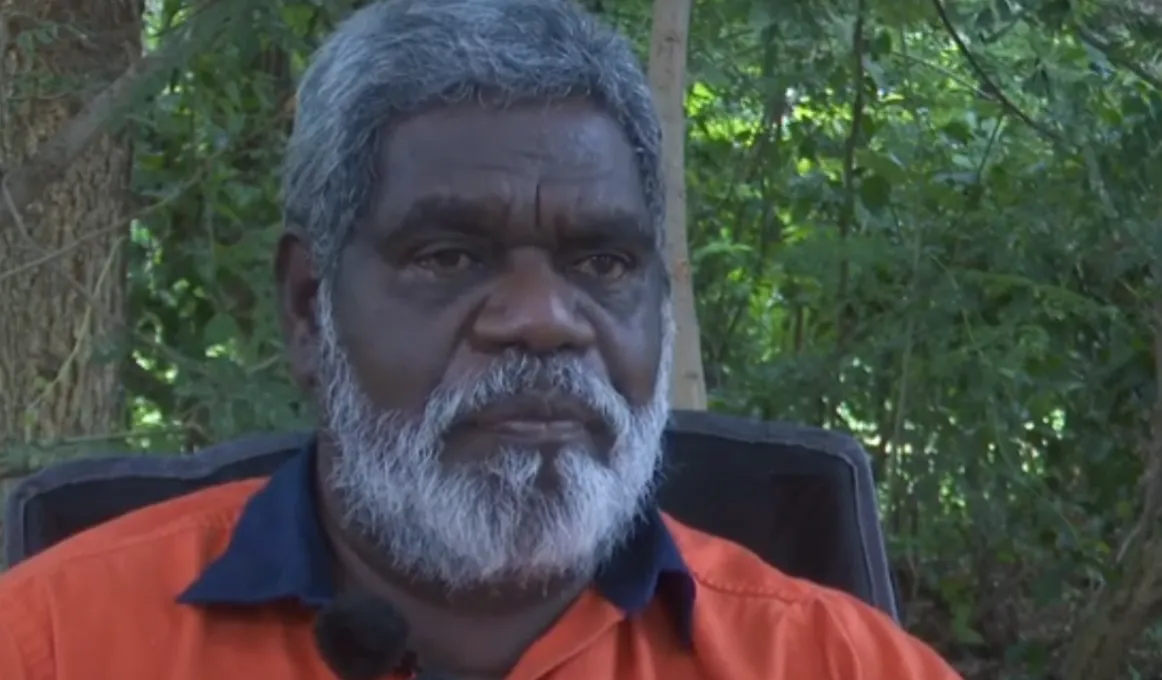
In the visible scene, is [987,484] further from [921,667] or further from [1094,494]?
[921,667]

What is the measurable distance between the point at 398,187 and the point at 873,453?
2.76 m

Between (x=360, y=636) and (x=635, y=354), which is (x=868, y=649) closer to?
(x=635, y=354)

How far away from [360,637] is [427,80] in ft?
1.94

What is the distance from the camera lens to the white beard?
2.02 meters

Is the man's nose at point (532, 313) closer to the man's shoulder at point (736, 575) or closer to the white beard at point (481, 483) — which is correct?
the white beard at point (481, 483)

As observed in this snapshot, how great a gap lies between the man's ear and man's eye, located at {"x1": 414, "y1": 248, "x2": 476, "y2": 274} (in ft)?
0.62

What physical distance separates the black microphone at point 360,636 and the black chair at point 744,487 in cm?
53

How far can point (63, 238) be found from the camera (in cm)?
411

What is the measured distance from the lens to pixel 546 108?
81.7 inches

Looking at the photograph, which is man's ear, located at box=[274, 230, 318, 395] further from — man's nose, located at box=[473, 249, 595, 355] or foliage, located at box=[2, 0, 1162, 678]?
foliage, located at box=[2, 0, 1162, 678]

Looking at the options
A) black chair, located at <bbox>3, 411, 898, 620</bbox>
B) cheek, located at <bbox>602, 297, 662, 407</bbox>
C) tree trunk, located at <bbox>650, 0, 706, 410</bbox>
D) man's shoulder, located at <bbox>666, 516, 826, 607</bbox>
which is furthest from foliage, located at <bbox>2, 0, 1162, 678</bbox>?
cheek, located at <bbox>602, 297, 662, 407</bbox>

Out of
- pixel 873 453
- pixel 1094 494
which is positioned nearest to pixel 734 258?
pixel 873 453

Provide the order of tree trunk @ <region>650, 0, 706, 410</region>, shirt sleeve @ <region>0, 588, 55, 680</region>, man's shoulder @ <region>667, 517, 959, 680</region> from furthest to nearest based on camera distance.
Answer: tree trunk @ <region>650, 0, 706, 410</region> < man's shoulder @ <region>667, 517, 959, 680</region> < shirt sleeve @ <region>0, 588, 55, 680</region>

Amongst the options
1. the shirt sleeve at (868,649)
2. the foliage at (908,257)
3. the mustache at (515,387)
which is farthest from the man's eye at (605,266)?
the foliage at (908,257)
